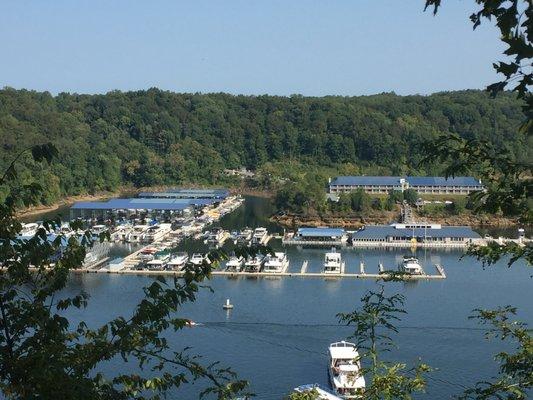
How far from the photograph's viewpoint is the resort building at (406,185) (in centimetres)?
1598

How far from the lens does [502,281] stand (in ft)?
28.3

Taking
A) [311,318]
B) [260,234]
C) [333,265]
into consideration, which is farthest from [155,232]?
[311,318]

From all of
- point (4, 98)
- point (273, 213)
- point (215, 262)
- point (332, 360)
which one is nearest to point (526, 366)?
point (215, 262)

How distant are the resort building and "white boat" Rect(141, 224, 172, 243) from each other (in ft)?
15.9

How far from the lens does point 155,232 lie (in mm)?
12125

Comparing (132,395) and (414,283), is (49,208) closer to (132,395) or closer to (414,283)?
(414,283)

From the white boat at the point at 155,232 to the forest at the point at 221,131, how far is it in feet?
17.5

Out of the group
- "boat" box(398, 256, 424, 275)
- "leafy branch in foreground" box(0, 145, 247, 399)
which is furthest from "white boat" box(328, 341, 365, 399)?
"leafy branch in foreground" box(0, 145, 247, 399)

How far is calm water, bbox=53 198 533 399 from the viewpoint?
549 cm

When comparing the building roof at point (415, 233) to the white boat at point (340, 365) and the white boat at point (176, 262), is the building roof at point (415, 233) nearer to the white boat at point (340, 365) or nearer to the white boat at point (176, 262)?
the white boat at point (176, 262)

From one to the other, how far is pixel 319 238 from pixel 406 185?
4.95 m

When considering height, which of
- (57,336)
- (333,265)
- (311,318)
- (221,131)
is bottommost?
(311,318)

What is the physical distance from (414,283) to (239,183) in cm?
1150

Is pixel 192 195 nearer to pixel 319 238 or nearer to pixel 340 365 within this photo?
pixel 319 238
